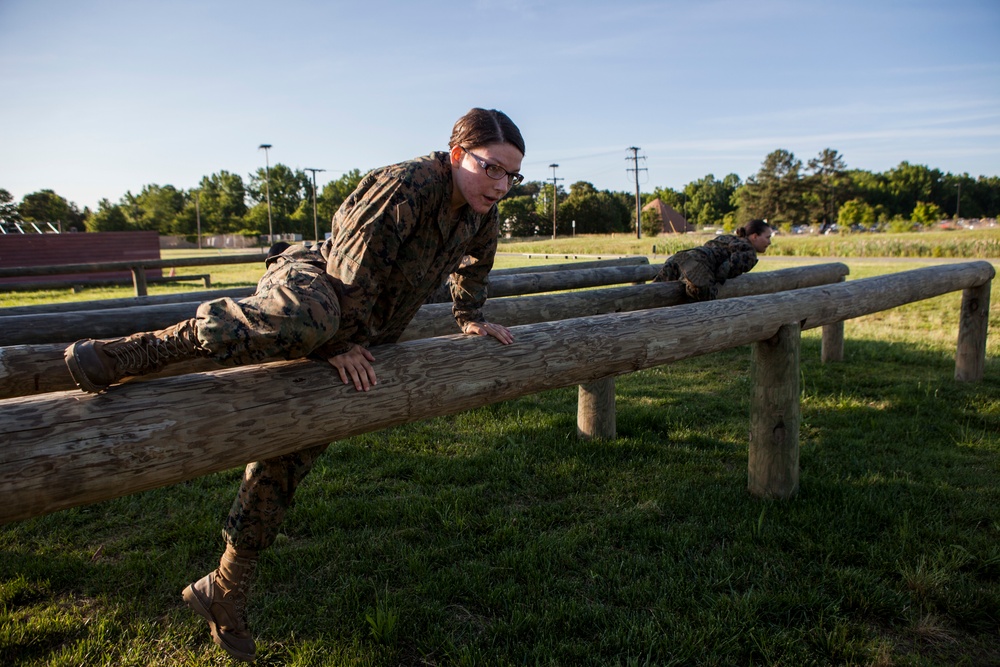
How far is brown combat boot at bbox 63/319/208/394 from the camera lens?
1730mm

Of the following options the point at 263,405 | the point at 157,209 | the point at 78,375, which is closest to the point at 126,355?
the point at 78,375

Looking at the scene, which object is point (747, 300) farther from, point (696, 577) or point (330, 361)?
point (330, 361)

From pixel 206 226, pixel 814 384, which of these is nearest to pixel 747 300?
pixel 814 384

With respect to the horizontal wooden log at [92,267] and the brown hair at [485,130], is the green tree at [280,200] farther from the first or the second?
the brown hair at [485,130]

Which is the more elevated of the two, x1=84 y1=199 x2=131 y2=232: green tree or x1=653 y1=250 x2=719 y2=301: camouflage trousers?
x1=84 y1=199 x2=131 y2=232: green tree

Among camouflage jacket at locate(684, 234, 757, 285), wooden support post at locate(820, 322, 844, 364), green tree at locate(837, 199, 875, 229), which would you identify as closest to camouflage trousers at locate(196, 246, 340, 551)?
camouflage jacket at locate(684, 234, 757, 285)

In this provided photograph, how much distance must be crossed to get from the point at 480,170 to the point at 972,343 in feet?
20.2

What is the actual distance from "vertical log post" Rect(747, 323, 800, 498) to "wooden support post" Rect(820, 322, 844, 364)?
377 centimetres

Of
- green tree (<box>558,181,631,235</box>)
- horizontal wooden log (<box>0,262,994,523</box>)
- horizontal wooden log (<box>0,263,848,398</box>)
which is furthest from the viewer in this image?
green tree (<box>558,181,631,235</box>)

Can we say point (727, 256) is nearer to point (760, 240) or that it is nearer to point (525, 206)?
point (760, 240)

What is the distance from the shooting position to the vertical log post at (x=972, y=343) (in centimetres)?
626

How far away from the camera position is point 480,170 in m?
2.35

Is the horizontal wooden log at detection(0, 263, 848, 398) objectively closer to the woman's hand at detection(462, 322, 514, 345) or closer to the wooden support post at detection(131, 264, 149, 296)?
the woman's hand at detection(462, 322, 514, 345)

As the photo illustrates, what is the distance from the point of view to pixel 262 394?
189cm
